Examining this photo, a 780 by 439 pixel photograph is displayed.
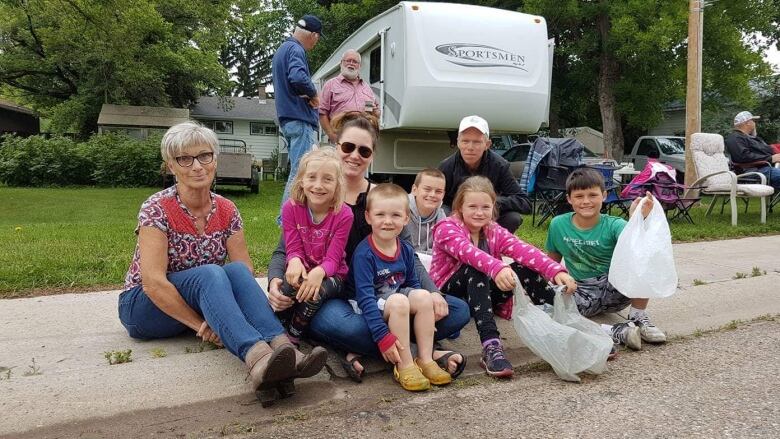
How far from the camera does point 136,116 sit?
23250mm

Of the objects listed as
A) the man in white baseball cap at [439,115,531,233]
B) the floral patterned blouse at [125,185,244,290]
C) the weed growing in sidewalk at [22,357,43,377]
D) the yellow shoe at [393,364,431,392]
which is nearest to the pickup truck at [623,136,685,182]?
the man in white baseball cap at [439,115,531,233]

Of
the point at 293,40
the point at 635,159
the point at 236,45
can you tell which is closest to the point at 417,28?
the point at 293,40

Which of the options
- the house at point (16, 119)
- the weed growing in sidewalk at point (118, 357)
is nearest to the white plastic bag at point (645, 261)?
the weed growing in sidewalk at point (118, 357)

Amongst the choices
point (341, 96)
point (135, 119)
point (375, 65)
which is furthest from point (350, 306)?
point (135, 119)

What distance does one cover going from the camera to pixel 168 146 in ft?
8.82

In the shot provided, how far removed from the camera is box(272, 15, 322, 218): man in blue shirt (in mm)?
5465

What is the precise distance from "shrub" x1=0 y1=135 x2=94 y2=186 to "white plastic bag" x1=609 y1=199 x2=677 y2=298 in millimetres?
17209

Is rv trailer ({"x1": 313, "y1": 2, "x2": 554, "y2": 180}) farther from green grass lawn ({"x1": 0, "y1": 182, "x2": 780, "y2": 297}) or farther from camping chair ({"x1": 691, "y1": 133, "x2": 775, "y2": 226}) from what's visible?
camping chair ({"x1": 691, "y1": 133, "x2": 775, "y2": 226})

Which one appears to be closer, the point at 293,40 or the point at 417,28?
the point at 293,40

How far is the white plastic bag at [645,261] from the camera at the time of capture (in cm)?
303

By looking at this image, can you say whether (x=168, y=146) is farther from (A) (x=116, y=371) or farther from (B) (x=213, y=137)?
(A) (x=116, y=371)

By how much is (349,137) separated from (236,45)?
2303 inches

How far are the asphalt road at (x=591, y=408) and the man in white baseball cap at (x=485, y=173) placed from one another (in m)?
1.33

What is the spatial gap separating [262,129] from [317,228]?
34.5 metres
